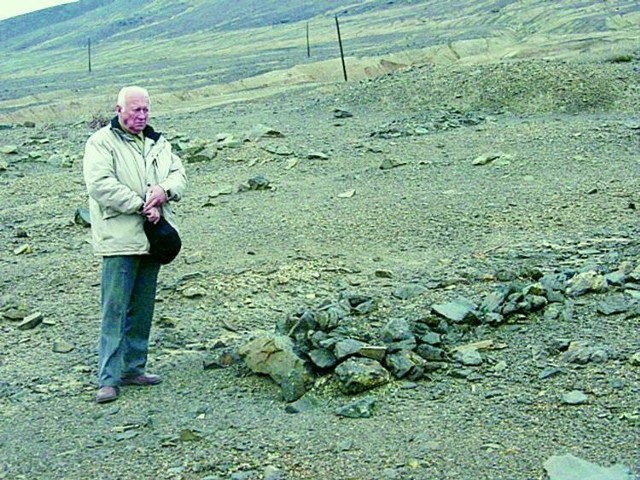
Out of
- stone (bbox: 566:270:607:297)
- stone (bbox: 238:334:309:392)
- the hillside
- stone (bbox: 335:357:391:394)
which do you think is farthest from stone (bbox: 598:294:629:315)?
the hillside

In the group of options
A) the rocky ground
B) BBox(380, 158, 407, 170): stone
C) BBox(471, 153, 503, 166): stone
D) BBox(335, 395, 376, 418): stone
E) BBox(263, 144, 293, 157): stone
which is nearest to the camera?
the rocky ground

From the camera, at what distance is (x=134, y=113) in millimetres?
5406

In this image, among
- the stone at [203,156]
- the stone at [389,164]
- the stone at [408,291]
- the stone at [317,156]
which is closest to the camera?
the stone at [408,291]

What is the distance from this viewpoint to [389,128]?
1573 centimetres

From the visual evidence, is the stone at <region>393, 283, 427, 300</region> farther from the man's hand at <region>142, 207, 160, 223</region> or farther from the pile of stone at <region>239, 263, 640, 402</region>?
the man's hand at <region>142, 207, 160, 223</region>

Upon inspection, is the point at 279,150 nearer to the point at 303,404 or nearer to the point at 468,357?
the point at 468,357

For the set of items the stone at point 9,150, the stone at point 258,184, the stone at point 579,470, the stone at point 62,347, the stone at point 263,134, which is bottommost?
the stone at point 263,134

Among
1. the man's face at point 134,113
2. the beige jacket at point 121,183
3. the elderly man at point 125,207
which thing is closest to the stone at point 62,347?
the elderly man at point 125,207

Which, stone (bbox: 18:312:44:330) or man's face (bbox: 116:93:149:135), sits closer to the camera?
man's face (bbox: 116:93:149:135)

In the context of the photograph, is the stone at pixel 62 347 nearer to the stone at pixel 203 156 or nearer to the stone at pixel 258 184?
the stone at pixel 258 184

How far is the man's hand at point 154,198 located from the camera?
541cm

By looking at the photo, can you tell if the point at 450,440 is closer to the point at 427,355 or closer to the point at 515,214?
the point at 427,355

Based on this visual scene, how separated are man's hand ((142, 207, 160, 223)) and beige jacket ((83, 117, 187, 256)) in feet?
0.15

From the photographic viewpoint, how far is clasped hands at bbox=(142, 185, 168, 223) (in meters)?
5.41
